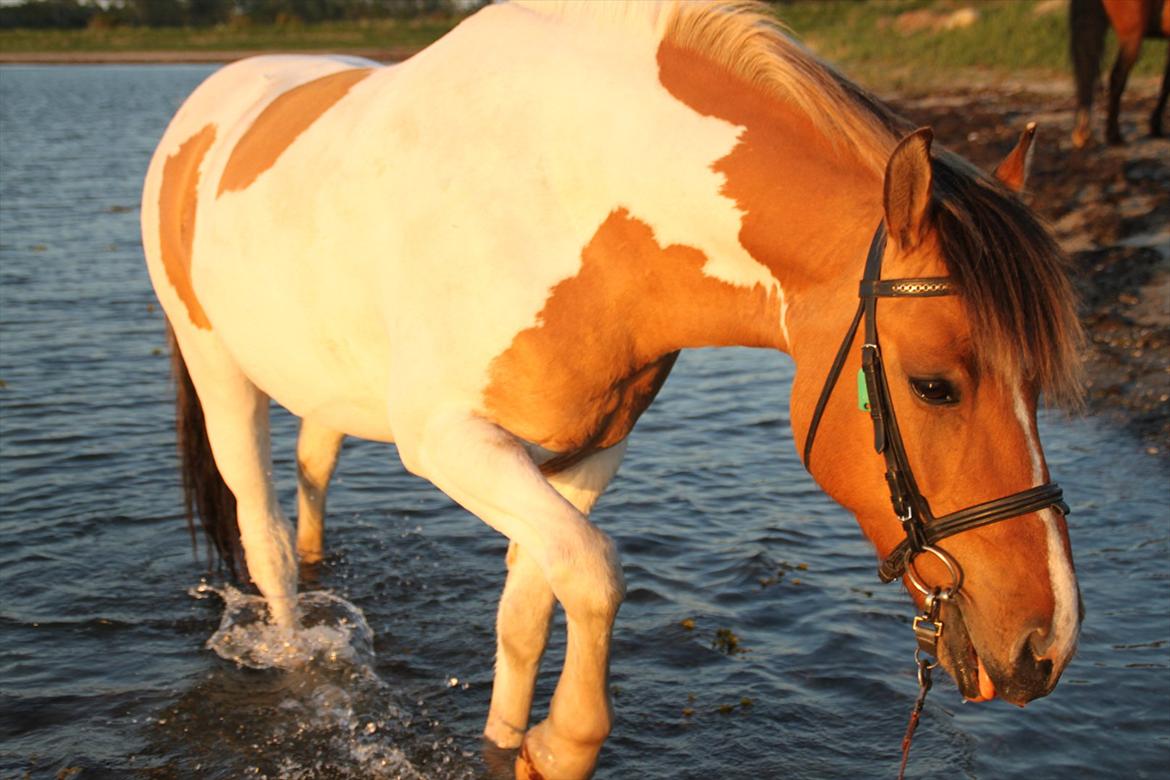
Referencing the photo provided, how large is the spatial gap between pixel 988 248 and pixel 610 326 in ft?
3.22

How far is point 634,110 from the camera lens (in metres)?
3.12

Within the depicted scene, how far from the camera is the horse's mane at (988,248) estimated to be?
257 centimetres

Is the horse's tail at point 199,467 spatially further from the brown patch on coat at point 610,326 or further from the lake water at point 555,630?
the brown patch on coat at point 610,326

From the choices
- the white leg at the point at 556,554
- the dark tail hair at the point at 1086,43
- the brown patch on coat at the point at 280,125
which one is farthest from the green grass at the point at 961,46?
the white leg at the point at 556,554

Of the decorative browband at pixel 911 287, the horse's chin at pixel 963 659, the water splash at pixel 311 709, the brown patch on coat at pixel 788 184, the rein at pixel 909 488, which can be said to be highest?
the brown patch on coat at pixel 788 184

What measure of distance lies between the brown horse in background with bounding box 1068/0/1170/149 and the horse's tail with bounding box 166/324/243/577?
11772 millimetres

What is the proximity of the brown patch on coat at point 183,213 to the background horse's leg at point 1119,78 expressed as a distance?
1196cm

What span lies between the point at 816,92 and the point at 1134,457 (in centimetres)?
498

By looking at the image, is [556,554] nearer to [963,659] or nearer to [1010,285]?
[963,659]

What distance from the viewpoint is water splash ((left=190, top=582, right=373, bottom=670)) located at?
501 centimetres

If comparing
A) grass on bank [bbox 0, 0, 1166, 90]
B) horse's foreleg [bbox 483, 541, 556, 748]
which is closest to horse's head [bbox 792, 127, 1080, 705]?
horse's foreleg [bbox 483, 541, 556, 748]

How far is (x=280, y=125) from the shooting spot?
13.6 feet

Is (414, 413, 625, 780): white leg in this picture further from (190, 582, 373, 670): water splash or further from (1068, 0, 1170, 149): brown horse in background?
(1068, 0, 1170, 149): brown horse in background

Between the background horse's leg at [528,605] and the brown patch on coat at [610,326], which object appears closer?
the brown patch on coat at [610,326]
